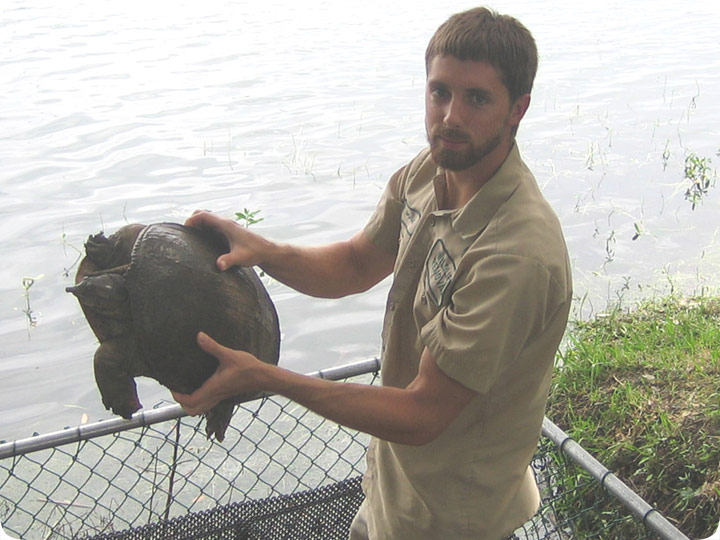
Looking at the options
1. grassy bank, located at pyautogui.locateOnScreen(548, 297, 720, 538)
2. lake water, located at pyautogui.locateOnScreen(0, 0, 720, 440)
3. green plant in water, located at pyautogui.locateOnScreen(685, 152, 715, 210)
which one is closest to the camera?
grassy bank, located at pyautogui.locateOnScreen(548, 297, 720, 538)

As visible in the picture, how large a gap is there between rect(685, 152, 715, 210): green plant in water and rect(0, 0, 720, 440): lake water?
78 millimetres

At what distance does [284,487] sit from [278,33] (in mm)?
8313

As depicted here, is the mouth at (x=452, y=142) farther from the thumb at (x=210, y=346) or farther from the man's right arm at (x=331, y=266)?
the thumb at (x=210, y=346)

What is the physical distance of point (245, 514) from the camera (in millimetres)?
2887

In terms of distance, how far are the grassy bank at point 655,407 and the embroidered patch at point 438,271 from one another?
146 cm

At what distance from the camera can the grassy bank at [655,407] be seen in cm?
291

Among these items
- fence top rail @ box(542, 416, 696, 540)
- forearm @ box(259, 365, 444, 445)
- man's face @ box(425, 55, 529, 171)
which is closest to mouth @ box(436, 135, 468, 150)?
man's face @ box(425, 55, 529, 171)

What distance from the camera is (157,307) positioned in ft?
6.31

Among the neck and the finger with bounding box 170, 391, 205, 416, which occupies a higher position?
the neck

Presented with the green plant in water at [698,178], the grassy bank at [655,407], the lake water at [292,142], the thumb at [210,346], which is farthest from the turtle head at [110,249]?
the green plant in water at [698,178]

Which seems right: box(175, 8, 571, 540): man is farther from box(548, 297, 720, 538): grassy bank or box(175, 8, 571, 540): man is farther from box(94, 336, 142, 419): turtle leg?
box(548, 297, 720, 538): grassy bank

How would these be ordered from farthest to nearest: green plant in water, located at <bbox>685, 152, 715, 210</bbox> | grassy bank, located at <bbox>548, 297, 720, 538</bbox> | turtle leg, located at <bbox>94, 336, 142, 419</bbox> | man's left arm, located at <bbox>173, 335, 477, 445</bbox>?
green plant in water, located at <bbox>685, 152, 715, 210</bbox> < grassy bank, located at <bbox>548, 297, 720, 538</bbox> < turtle leg, located at <bbox>94, 336, 142, 419</bbox> < man's left arm, located at <bbox>173, 335, 477, 445</bbox>

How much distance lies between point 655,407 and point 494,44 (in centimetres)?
194

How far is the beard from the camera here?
1873 millimetres
